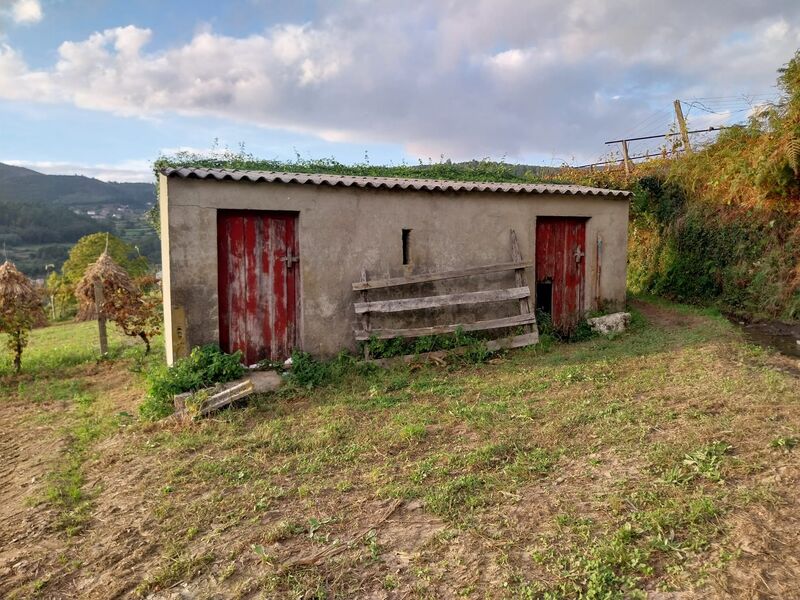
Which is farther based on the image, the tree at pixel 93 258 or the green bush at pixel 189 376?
the tree at pixel 93 258

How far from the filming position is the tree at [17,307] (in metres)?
8.65

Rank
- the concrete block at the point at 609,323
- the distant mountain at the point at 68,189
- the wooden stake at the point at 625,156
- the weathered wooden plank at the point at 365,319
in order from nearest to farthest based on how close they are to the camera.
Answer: the weathered wooden plank at the point at 365,319, the concrete block at the point at 609,323, the wooden stake at the point at 625,156, the distant mountain at the point at 68,189

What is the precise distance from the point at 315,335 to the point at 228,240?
6.00ft

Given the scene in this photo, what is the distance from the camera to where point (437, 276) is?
8.18 metres

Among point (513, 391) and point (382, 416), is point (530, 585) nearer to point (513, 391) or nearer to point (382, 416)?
point (382, 416)

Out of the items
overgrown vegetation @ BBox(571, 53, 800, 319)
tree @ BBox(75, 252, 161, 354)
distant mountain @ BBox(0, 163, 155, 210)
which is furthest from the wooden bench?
distant mountain @ BBox(0, 163, 155, 210)

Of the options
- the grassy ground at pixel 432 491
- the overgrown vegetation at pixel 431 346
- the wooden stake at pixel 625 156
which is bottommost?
the grassy ground at pixel 432 491

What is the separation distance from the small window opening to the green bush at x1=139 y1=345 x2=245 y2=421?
298 cm

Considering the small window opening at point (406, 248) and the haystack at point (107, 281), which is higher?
the small window opening at point (406, 248)

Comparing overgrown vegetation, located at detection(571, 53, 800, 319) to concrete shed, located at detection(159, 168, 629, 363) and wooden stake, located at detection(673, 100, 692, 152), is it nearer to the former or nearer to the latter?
wooden stake, located at detection(673, 100, 692, 152)

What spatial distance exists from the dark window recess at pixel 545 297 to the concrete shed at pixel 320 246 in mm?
72

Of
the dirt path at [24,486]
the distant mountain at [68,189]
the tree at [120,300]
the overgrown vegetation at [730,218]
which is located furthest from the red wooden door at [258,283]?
the distant mountain at [68,189]

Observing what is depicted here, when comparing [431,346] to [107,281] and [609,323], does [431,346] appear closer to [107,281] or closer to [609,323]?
[609,323]

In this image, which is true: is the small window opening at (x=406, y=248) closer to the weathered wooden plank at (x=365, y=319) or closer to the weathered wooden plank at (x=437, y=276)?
the weathered wooden plank at (x=437, y=276)
